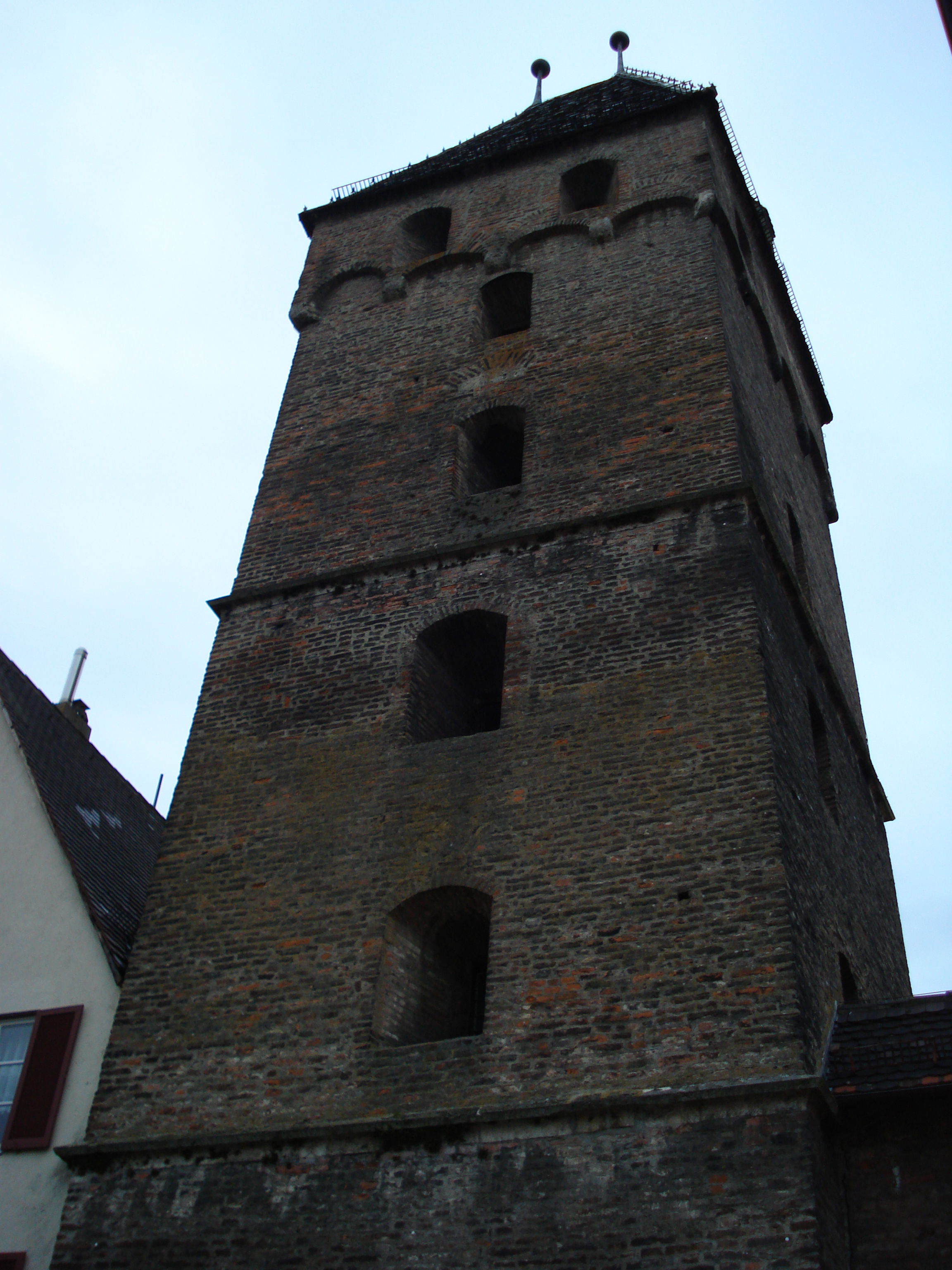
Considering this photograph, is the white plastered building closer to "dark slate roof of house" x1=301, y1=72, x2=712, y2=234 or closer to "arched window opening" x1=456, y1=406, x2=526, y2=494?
"arched window opening" x1=456, y1=406, x2=526, y2=494

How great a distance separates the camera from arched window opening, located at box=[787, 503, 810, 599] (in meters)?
15.0

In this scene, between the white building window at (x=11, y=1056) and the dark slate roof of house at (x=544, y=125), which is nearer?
the white building window at (x=11, y=1056)

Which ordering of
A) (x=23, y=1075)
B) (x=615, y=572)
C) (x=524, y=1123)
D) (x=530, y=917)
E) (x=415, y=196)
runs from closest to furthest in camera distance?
(x=524, y=1123) → (x=530, y=917) → (x=23, y=1075) → (x=615, y=572) → (x=415, y=196)

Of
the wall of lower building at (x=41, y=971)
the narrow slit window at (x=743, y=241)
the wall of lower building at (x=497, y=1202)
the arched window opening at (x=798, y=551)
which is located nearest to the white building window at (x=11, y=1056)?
the wall of lower building at (x=41, y=971)

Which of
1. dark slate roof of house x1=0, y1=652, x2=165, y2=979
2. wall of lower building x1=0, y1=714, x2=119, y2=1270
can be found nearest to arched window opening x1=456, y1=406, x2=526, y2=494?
dark slate roof of house x1=0, y1=652, x2=165, y2=979

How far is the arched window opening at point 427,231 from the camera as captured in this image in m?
18.4

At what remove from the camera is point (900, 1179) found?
8.60 meters

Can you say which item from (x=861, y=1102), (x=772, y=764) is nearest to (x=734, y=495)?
(x=772, y=764)

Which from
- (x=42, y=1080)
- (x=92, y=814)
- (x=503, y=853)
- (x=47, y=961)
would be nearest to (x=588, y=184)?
(x=92, y=814)

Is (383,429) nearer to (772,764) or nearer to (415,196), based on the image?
(415,196)

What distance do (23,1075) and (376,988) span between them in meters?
3.12

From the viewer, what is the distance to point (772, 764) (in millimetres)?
9969

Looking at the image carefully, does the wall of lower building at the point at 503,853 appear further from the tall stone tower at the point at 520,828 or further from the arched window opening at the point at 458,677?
the arched window opening at the point at 458,677

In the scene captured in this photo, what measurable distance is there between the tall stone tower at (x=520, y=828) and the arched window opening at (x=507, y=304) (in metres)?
0.08
